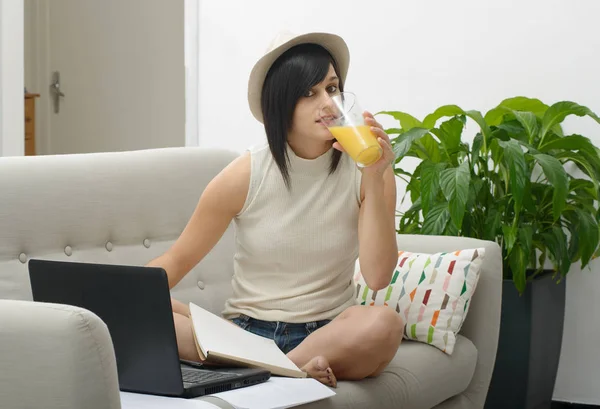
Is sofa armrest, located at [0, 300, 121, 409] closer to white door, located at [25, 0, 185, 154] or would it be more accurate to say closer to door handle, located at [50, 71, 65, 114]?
white door, located at [25, 0, 185, 154]

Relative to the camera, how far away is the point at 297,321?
2127 mm

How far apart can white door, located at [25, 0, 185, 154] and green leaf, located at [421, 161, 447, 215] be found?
8.22 ft

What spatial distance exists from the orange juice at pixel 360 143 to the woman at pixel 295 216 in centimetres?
17

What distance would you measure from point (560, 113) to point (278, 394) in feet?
5.38

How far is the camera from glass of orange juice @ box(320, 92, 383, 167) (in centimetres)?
184

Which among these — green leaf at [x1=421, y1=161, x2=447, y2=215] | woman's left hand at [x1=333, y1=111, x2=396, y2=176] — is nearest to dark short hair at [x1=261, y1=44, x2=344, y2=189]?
woman's left hand at [x1=333, y1=111, x2=396, y2=176]

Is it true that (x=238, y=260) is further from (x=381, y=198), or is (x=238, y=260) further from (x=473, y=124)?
(x=473, y=124)

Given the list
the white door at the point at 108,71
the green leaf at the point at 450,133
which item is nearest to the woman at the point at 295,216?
the green leaf at the point at 450,133

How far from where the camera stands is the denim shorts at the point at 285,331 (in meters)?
2.11

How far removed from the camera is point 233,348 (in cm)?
183

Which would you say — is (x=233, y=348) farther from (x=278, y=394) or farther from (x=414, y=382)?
(x=414, y=382)

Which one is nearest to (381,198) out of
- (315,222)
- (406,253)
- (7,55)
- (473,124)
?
(315,222)

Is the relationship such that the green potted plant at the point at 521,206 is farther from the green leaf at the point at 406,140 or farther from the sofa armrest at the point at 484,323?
the sofa armrest at the point at 484,323

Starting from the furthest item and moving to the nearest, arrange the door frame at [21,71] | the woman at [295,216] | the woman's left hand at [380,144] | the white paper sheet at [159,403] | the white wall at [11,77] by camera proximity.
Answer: the white wall at [11,77]
the door frame at [21,71]
the woman at [295,216]
the woman's left hand at [380,144]
the white paper sheet at [159,403]
